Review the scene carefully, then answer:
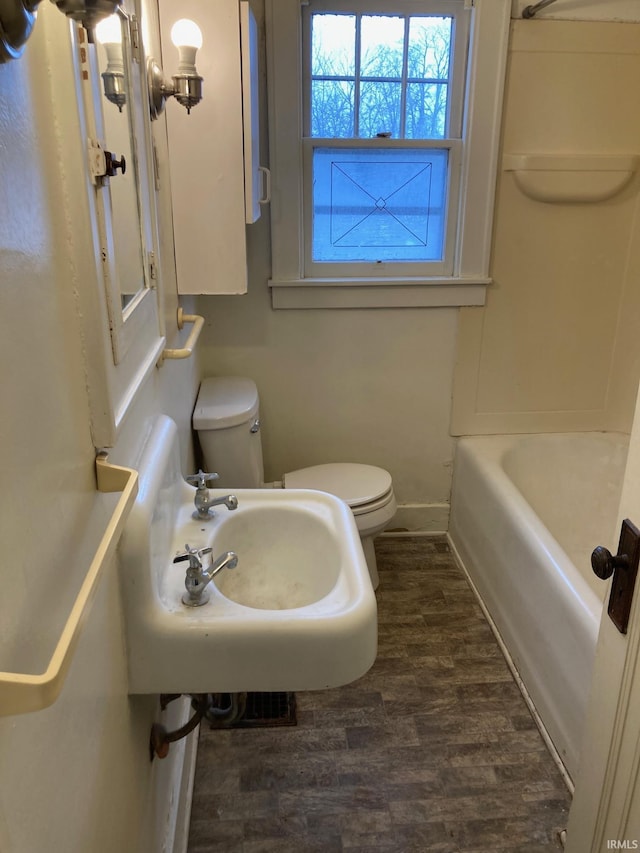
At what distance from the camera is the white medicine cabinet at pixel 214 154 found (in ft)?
5.20

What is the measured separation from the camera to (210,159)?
1.66 m

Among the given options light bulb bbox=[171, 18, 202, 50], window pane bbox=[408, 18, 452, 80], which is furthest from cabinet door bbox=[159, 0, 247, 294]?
window pane bbox=[408, 18, 452, 80]

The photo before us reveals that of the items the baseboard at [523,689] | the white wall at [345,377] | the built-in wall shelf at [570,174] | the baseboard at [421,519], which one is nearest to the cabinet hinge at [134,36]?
the white wall at [345,377]

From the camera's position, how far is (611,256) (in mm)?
2506

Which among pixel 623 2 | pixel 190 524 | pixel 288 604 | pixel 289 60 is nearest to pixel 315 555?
pixel 288 604

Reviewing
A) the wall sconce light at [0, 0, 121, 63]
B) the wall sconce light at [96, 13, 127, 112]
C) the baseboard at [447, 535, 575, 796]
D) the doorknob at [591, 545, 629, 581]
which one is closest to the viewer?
the wall sconce light at [0, 0, 121, 63]

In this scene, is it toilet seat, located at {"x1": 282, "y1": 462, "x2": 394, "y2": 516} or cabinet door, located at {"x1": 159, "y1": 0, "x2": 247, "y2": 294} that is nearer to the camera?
cabinet door, located at {"x1": 159, "y1": 0, "x2": 247, "y2": 294}

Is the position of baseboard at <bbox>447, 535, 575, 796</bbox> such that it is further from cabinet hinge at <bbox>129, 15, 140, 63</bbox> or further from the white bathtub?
cabinet hinge at <bbox>129, 15, 140, 63</bbox>

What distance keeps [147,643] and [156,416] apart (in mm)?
490

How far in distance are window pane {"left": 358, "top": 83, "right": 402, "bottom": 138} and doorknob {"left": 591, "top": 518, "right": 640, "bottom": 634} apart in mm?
1792

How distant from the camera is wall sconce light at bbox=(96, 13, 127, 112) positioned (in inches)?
36.6

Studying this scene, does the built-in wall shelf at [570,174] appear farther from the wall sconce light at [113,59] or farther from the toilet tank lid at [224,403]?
the wall sconce light at [113,59]

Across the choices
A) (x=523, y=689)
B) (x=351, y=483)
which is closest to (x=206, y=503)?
(x=351, y=483)

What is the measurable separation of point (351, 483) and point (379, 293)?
726 millimetres
